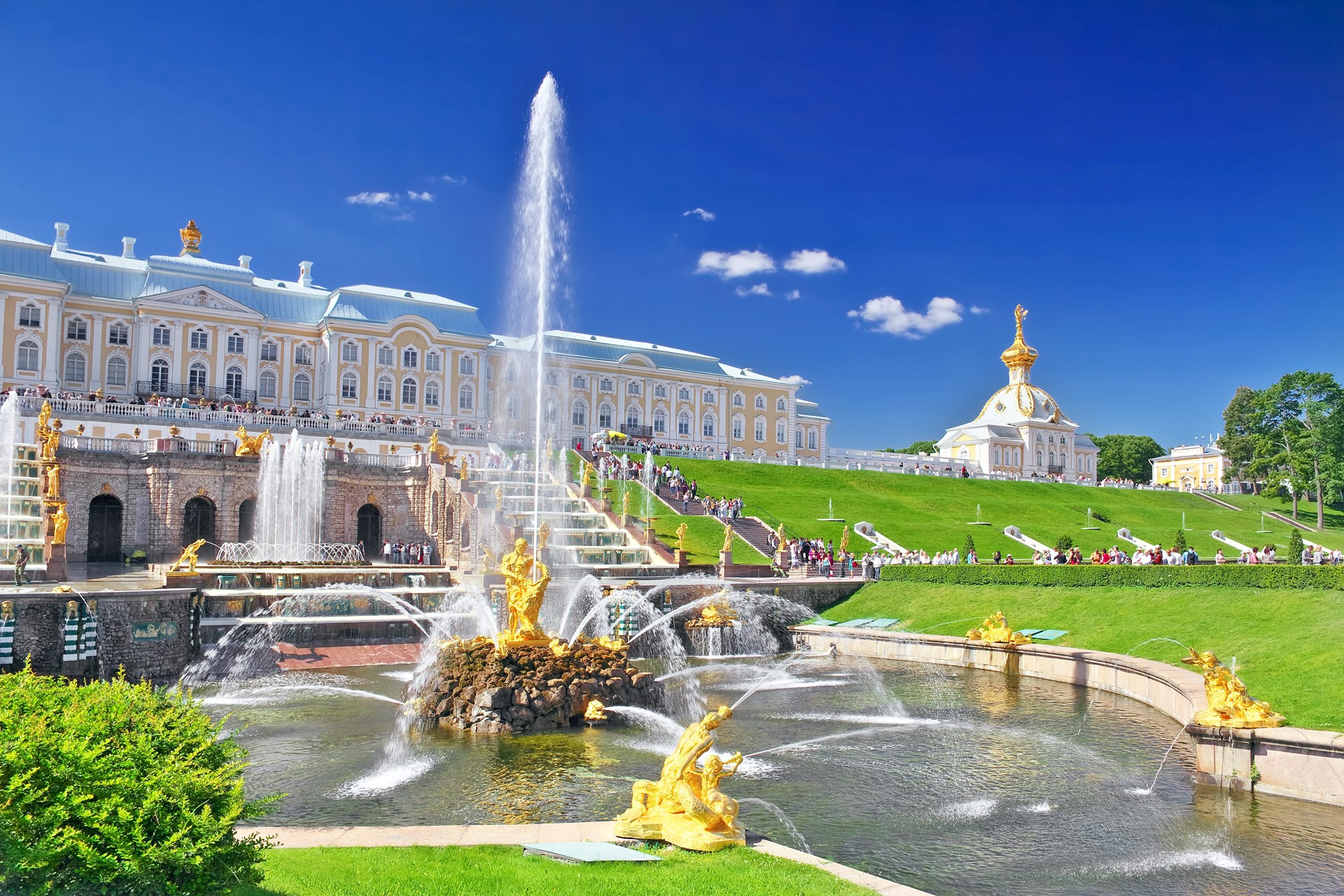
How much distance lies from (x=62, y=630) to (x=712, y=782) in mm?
18221

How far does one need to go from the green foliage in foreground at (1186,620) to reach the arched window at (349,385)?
42.9m

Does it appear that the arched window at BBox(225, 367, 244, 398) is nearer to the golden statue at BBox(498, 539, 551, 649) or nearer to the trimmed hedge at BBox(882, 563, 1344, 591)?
the trimmed hedge at BBox(882, 563, 1344, 591)

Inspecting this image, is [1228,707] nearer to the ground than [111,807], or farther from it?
nearer to the ground

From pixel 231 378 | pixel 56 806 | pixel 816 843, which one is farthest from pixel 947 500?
pixel 56 806

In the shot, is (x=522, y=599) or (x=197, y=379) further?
(x=197, y=379)

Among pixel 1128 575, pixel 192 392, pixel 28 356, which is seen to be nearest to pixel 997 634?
pixel 1128 575

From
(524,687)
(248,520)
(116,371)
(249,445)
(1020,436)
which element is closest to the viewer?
(524,687)

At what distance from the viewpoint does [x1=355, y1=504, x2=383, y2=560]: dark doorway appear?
40875 millimetres

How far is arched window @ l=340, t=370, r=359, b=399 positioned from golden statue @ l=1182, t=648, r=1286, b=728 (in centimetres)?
5856

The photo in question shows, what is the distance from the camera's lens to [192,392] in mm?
58156

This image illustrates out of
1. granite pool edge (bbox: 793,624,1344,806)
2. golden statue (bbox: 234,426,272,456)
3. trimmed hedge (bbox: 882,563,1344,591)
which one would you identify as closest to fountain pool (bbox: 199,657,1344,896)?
granite pool edge (bbox: 793,624,1344,806)

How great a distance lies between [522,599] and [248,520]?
25.3 meters

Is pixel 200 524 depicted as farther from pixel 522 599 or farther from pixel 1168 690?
pixel 1168 690

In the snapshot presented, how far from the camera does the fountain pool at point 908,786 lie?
974 centimetres
